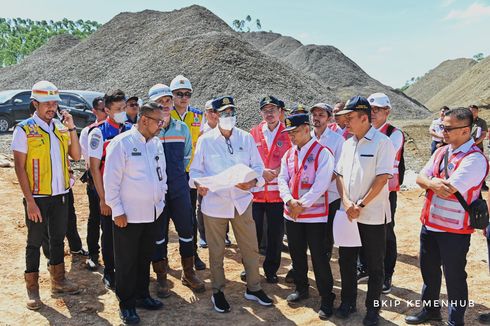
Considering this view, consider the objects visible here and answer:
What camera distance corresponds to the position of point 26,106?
14.5m

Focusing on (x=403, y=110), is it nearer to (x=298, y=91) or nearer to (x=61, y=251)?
(x=298, y=91)

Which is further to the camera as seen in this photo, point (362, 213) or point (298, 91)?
point (298, 91)

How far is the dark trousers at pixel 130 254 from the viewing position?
364 centimetres

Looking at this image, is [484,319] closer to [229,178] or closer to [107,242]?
[229,178]

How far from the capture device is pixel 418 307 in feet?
13.2

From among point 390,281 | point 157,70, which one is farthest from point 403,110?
point 390,281

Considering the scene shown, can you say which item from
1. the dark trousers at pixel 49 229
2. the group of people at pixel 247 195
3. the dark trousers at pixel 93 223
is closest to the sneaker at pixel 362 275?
the group of people at pixel 247 195

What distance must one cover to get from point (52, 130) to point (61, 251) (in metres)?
1.23

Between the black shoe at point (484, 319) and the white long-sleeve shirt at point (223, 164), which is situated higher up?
the white long-sleeve shirt at point (223, 164)

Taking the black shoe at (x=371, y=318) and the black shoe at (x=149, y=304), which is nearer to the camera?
the black shoe at (x=371, y=318)

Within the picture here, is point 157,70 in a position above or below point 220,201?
above

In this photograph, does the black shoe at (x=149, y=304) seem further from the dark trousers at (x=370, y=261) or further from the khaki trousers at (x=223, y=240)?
the dark trousers at (x=370, y=261)

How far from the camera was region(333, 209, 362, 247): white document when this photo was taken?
11.7ft

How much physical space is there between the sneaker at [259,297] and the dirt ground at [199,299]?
5cm
